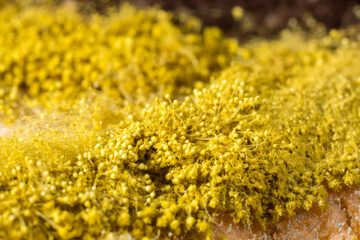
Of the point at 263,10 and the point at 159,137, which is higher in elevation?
the point at 263,10

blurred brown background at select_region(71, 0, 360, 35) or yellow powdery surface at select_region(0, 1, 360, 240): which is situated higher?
blurred brown background at select_region(71, 0, 360, 35)

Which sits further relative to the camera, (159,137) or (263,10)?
(263,10)

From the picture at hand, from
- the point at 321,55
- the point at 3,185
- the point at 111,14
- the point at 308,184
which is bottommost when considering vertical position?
the point at 3,185

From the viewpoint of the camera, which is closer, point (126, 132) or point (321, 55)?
point (126, 132)

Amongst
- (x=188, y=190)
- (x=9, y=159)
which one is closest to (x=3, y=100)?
(x=9, y=159)

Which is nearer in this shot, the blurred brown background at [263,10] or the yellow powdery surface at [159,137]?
the yellow powdery surface at [159,137]

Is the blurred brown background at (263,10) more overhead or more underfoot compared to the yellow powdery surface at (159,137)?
more overhead

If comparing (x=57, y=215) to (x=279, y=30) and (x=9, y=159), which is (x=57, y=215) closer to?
(x=9, y=159)

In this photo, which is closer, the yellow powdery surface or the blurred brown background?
the yellow powdery surface
